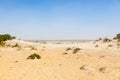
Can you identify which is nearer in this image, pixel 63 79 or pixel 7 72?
pixel 63 79

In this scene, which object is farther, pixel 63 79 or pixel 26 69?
pixel 26 69

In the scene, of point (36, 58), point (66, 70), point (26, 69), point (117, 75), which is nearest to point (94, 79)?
point (117, 75)

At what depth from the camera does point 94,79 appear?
1234cm

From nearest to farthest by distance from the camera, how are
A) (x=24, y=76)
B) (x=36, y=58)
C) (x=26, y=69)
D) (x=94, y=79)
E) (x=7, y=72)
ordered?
(x=94, y=79)
(x=24, y=76)
(x=7, y=72)
(x=26, y=69)
(x=36, y=58)

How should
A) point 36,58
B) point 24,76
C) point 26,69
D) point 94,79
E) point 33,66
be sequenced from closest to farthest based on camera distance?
1. point 94,79
2. point 24,76
3. point 26,69
4. point 33,66
5. point 36,58

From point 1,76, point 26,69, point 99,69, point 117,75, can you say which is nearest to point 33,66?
point 26,69

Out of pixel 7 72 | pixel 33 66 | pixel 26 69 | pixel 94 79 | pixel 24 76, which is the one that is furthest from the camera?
pixel 33 66

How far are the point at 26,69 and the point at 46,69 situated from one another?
137 centimetres

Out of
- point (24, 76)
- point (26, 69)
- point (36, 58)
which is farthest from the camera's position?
point (36, 58)

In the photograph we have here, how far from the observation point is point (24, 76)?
43.1 ft

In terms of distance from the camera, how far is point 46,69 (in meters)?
15.2

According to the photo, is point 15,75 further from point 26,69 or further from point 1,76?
point 26,69

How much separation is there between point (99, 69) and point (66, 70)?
7.14 ft

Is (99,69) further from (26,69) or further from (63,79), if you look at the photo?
(26,69)
